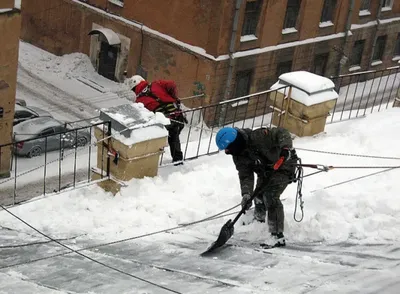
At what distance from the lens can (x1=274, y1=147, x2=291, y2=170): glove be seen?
27.7ft

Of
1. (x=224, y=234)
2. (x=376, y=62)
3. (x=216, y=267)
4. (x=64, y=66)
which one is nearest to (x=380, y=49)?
(x=376, y=62)

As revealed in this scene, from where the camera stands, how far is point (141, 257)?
869 centimetres

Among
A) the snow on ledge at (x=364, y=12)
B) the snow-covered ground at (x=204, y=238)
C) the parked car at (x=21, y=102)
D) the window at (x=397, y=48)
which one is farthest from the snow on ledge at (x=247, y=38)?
the snow-covered ground at (x=204, y=238)

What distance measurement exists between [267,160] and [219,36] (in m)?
15.8

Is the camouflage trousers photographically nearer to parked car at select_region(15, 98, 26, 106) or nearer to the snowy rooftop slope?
the snowy rooftop slope

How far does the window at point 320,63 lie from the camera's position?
2866 centimetres

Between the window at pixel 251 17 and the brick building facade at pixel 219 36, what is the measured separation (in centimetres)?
3

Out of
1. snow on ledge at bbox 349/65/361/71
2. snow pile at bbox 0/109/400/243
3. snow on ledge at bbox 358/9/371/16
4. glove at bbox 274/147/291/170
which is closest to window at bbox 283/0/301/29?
snow on ledge at bbox 358/9/371/16

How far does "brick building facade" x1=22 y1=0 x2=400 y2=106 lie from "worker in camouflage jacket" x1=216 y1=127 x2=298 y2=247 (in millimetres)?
15707

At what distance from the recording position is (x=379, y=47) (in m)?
31.6

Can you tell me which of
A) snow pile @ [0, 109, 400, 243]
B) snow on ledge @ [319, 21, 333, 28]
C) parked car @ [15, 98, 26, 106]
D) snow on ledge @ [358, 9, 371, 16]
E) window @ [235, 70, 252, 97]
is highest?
snow pile @ [0, 109, 400, 243]

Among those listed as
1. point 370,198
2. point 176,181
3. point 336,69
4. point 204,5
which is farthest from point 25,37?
point 370,198

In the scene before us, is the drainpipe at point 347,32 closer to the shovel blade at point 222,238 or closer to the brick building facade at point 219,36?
the brick building facade at point 219,36

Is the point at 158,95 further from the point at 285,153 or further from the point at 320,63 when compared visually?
the point at 320,63
